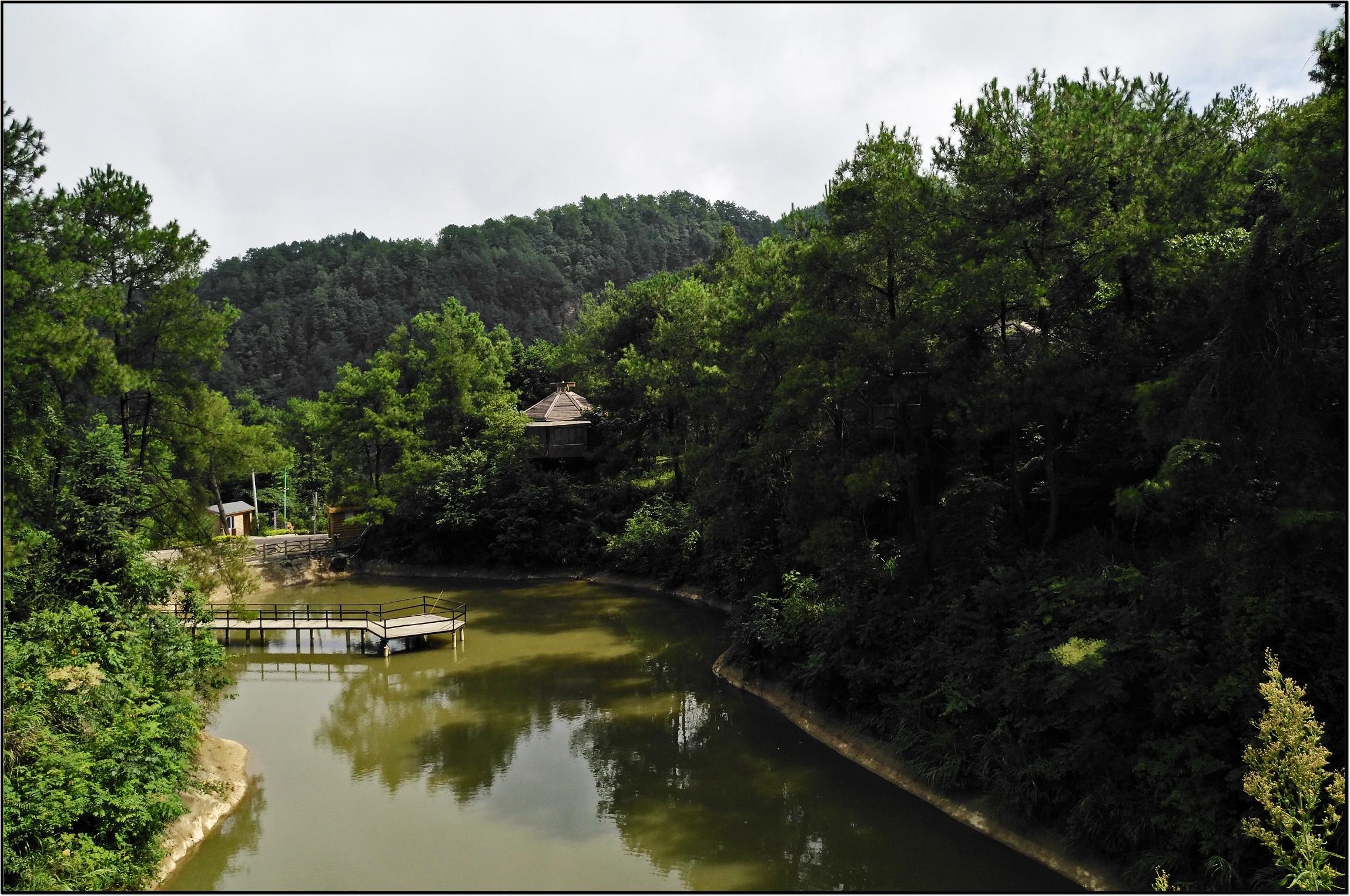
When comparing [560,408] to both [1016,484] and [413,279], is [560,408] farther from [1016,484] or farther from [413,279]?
[413,279]

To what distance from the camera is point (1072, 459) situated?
16.6m

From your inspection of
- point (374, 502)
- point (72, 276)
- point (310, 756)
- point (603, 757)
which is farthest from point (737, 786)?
point (374, 502)

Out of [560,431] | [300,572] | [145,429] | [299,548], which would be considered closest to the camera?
[145,429]

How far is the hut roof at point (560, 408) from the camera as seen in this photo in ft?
128

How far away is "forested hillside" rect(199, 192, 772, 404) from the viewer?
74.9 meters

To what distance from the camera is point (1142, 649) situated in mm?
11656

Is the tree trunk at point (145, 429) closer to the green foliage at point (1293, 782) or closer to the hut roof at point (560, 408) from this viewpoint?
the green foliage at point (1293, 782)

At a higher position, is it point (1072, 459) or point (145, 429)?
point (145, 429)

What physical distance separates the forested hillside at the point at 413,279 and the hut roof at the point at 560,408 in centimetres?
2742

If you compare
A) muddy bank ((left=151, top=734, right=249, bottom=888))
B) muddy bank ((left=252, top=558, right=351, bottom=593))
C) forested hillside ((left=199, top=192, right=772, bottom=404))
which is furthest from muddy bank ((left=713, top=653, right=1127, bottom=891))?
forested hillside ((left=199, top=192, right=772, bottom=404))

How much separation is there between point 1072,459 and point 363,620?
19.9 metres

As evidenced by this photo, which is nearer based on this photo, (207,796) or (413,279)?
(207,796)

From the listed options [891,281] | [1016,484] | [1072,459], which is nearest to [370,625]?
[891,281]

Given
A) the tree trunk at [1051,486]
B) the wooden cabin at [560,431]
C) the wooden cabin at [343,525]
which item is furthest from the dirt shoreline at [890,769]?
the wooden cabin at [343,525]
